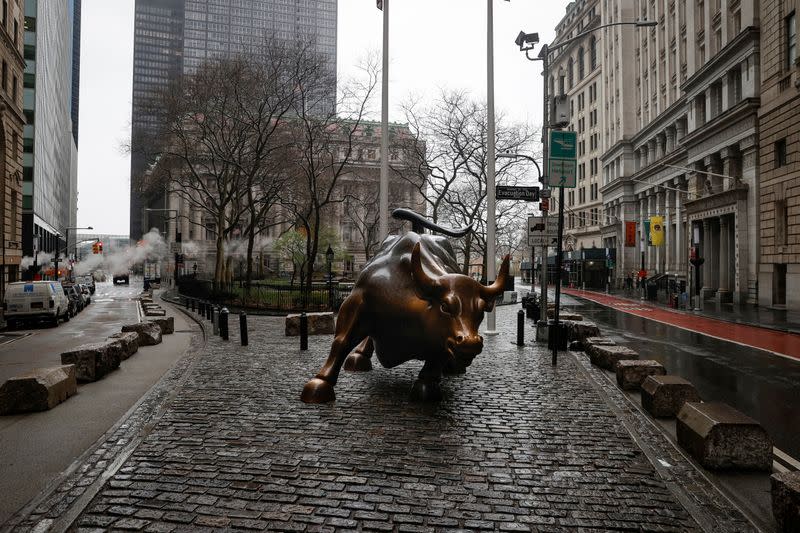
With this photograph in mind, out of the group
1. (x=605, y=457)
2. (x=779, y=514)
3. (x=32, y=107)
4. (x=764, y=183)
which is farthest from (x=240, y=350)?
(x=32, y=107)

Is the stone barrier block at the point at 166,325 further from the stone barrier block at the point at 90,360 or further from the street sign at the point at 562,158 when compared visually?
the street sign at the point at 562,158

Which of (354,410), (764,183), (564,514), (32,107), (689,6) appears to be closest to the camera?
(564,514)

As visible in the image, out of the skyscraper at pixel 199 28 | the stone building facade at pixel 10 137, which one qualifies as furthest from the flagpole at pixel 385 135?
the skyscraper at pixel 199 28

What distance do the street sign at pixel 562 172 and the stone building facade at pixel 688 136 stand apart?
2059cm

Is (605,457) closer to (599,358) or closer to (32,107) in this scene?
(599,358)

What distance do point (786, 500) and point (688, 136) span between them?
39.6m

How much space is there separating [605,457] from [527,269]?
252 ft

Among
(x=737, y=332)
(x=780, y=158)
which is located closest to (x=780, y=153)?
(x=780, y=158)

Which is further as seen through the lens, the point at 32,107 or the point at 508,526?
the point at 32,107

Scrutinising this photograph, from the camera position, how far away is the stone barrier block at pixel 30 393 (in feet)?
22.9

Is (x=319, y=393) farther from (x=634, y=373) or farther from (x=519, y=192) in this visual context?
(x=519, y=192)

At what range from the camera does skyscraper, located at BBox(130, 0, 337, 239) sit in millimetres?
76000

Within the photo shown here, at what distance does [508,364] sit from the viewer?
10.9 m

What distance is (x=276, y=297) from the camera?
28312 mm
